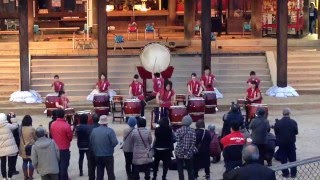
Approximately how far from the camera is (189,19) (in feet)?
117

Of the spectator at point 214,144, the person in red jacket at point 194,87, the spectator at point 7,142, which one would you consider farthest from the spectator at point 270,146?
the person in red jacket at point 194,87

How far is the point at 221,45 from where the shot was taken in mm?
34281

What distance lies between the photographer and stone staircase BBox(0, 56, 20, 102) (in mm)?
28609

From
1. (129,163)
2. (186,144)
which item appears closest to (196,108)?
(129,163)

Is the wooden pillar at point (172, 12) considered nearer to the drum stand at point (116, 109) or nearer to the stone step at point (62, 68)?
the stone step at point (62, 68)

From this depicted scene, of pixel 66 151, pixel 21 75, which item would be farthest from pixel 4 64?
pixel 66 151

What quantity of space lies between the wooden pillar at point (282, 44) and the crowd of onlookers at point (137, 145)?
34.6ft

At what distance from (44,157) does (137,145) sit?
2.26m

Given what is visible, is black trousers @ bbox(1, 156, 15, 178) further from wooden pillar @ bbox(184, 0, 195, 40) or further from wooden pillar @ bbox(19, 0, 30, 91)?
wooden pillar @ bbox(184, 0, 195, 40)

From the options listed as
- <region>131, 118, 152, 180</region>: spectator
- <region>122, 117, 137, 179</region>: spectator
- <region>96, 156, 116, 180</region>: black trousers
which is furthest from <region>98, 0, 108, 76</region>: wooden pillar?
<region>96, 156, 116, 180</region>: black trousers

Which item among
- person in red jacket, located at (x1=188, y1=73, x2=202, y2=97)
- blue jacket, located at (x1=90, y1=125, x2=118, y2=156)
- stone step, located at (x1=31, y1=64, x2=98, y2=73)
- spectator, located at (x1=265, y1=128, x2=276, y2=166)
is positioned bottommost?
spectator, located at (x1=265, y1=128, x2=276, y2=166)

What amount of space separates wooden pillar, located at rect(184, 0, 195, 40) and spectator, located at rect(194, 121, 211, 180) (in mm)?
18452

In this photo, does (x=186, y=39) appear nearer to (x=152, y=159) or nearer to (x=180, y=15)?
(x=180, y=15)

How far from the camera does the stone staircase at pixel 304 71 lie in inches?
1158
